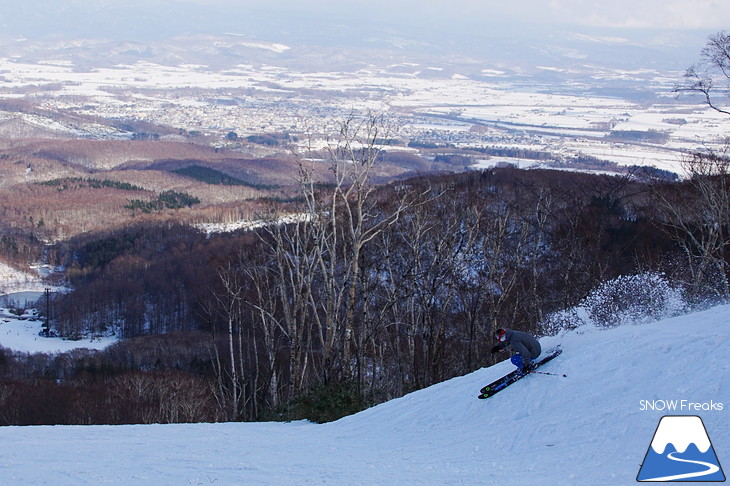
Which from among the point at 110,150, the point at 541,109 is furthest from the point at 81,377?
the point at 541,109

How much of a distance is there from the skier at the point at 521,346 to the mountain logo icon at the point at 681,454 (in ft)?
9.51

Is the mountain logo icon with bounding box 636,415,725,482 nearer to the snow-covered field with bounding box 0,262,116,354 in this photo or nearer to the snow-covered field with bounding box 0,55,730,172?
the snow-covered field with bounding box 0,262,116,354

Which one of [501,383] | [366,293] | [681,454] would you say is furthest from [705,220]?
[681,454]

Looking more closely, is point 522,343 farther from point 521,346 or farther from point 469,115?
point 469,115

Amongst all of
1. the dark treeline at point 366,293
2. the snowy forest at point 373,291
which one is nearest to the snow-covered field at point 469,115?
the dark treeline at point 366,293

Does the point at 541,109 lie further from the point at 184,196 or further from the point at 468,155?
the point at 184,196

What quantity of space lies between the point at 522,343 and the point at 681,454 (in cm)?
367

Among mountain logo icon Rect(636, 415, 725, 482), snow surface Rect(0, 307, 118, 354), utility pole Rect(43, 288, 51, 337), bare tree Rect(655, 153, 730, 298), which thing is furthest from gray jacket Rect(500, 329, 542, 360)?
utility pole Rect(43, 288, 51, 337)

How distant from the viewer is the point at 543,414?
31.4 feet

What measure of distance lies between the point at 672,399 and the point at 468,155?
9193cm

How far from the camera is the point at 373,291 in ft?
75.3

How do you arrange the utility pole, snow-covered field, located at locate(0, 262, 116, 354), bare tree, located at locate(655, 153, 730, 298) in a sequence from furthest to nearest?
the utility pole, snow-covered field, located at locate(0, 262, 116, 354), bare tree, located at locate(655, 153, 730, 298)

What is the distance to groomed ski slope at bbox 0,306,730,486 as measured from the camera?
Result: 8.13m

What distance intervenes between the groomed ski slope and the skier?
0.27 metres
